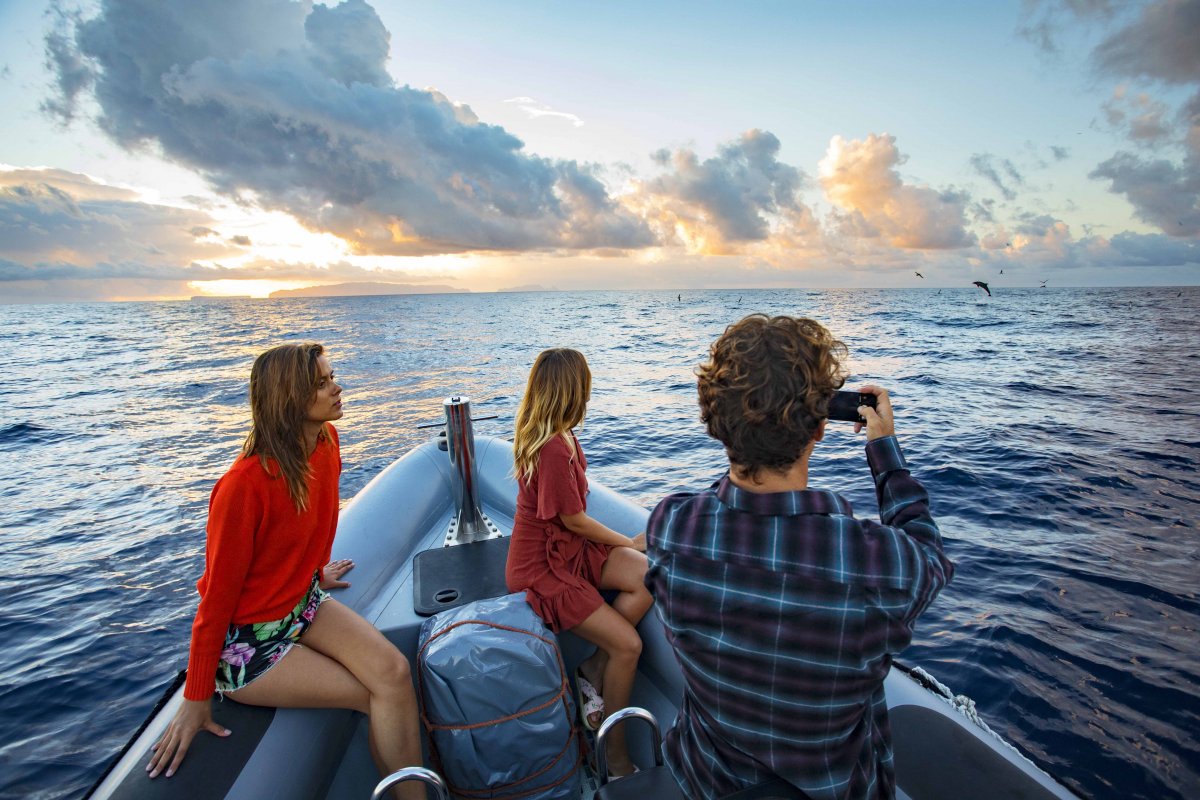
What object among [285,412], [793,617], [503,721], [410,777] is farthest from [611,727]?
[285,412]

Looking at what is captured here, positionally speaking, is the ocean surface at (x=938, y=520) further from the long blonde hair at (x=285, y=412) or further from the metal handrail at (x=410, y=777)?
the long blonde hair at (x=285, y=412)

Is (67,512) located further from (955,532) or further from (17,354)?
(17,354)

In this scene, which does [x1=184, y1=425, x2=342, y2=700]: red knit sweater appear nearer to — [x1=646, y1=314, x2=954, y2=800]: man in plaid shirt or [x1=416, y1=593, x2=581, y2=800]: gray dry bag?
[x1=416, y1=593, x2=581, y2=800]: gray dry bag

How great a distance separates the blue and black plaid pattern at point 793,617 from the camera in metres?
1.02

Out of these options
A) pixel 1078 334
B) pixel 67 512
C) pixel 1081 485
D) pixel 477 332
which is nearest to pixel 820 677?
pixel 1081 485

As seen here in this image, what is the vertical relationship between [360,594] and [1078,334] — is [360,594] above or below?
above

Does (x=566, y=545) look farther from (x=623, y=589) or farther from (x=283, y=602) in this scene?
(x=283, y=602)

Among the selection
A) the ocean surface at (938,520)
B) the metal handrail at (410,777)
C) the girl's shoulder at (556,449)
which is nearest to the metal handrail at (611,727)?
the metal handrail at (410,777)

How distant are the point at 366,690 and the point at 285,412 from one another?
1.00 metres

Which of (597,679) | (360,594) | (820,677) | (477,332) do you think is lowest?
(477,332)

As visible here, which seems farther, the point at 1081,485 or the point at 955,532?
the point at 1081,485

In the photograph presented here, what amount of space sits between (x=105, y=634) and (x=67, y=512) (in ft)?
12.4

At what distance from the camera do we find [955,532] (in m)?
5.83

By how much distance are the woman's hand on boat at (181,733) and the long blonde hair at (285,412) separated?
629 mm
